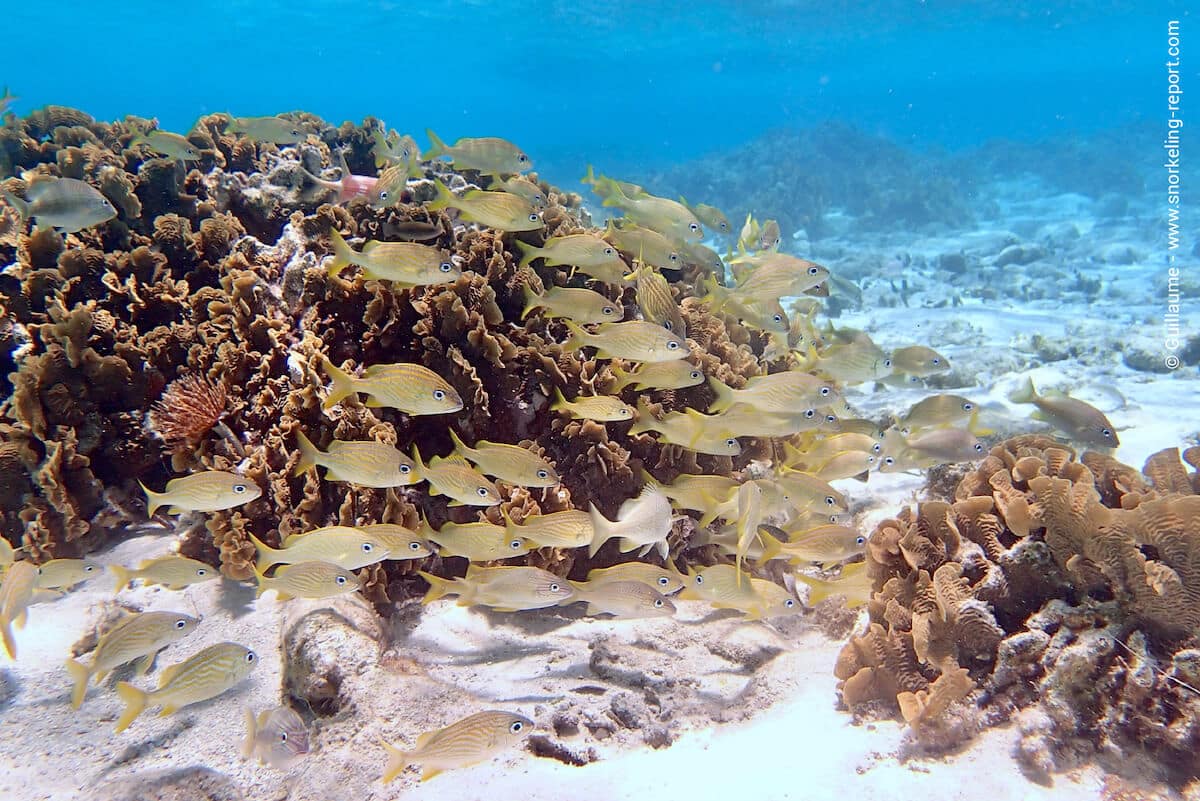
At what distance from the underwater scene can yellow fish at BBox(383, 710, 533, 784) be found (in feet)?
0.05

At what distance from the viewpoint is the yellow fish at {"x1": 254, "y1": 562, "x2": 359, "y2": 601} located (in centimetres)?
340

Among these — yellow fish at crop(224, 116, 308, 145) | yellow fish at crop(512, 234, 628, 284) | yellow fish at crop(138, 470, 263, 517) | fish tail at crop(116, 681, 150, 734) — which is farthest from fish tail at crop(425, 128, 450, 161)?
fish tail at crop(116, 681, 150, 734)

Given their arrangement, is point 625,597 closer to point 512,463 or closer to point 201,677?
point 512,463

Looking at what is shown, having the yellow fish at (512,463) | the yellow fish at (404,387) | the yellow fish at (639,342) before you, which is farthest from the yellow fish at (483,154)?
the yellow fish at (512,463)

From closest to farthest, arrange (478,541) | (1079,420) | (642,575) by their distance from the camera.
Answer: (478,541)
(642,575)
(1079,420)

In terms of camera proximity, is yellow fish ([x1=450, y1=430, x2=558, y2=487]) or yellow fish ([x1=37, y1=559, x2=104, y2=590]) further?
yellow fish ([x1=37, y1=559, x2=104, y2=590])

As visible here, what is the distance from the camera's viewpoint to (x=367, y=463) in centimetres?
365

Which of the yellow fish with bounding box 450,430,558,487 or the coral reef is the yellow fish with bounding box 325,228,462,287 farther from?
the coral reef

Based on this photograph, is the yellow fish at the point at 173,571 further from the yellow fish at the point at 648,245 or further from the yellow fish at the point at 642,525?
the yellow fish at the point at 648,245

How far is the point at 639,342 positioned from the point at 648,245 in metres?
2.01

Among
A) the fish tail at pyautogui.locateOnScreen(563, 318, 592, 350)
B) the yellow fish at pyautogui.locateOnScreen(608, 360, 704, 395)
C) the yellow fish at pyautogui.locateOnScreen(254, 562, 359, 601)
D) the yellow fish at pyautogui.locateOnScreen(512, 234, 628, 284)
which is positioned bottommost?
the yellow fish at pyautogui.locateOnScreen(254, 562, 359, 601)

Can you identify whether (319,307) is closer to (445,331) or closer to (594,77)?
(445,331)

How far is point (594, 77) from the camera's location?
344 ft

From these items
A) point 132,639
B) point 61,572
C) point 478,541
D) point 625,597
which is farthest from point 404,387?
point 61,572
